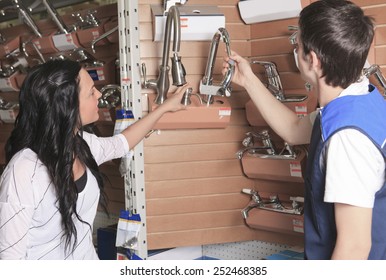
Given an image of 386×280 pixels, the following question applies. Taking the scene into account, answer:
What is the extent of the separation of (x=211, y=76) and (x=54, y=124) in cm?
76

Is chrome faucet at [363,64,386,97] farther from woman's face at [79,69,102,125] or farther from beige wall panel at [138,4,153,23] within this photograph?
woman's face at [79,69,102,125]

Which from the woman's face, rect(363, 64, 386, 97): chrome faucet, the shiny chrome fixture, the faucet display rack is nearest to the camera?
the woman's face

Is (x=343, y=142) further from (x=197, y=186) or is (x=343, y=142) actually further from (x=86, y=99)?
(x=197, y=186)

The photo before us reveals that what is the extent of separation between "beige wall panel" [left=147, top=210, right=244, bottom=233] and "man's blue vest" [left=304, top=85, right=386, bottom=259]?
0.81 meters

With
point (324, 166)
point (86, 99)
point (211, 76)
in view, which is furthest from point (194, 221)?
point (324, 166)

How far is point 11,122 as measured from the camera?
3.28 meters

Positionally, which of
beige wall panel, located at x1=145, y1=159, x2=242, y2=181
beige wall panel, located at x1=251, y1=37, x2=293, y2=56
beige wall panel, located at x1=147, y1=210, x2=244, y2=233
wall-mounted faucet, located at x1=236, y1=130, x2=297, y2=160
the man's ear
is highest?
the man's ear

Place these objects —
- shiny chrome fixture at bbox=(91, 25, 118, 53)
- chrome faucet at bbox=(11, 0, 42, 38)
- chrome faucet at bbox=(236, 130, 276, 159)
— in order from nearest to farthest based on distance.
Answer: chrome faucet at bbox=(236, 130, 276, 159) → shiny chrome fixture at bbox=(91, 25, 118, 53) → chrome faucet at bbox=(11, 0, 42, 38)

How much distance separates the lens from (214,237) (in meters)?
2.41

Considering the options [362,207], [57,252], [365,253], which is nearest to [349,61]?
[362,207]

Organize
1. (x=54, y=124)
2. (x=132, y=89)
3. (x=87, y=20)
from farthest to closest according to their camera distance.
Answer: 1. (x=87, y=20)
2. (x=132, y=89)
3. (x=54, y=124)

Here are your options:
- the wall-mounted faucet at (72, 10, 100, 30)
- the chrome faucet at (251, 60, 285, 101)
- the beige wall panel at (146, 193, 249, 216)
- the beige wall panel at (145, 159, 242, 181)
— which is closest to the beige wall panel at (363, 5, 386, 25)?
the chrome faucet at (251, 60, 285, 101)

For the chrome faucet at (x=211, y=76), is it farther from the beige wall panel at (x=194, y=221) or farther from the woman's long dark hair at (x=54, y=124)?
the woman's long dark hair at (x=54, y=124)

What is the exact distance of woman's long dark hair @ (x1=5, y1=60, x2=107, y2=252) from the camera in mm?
1662
